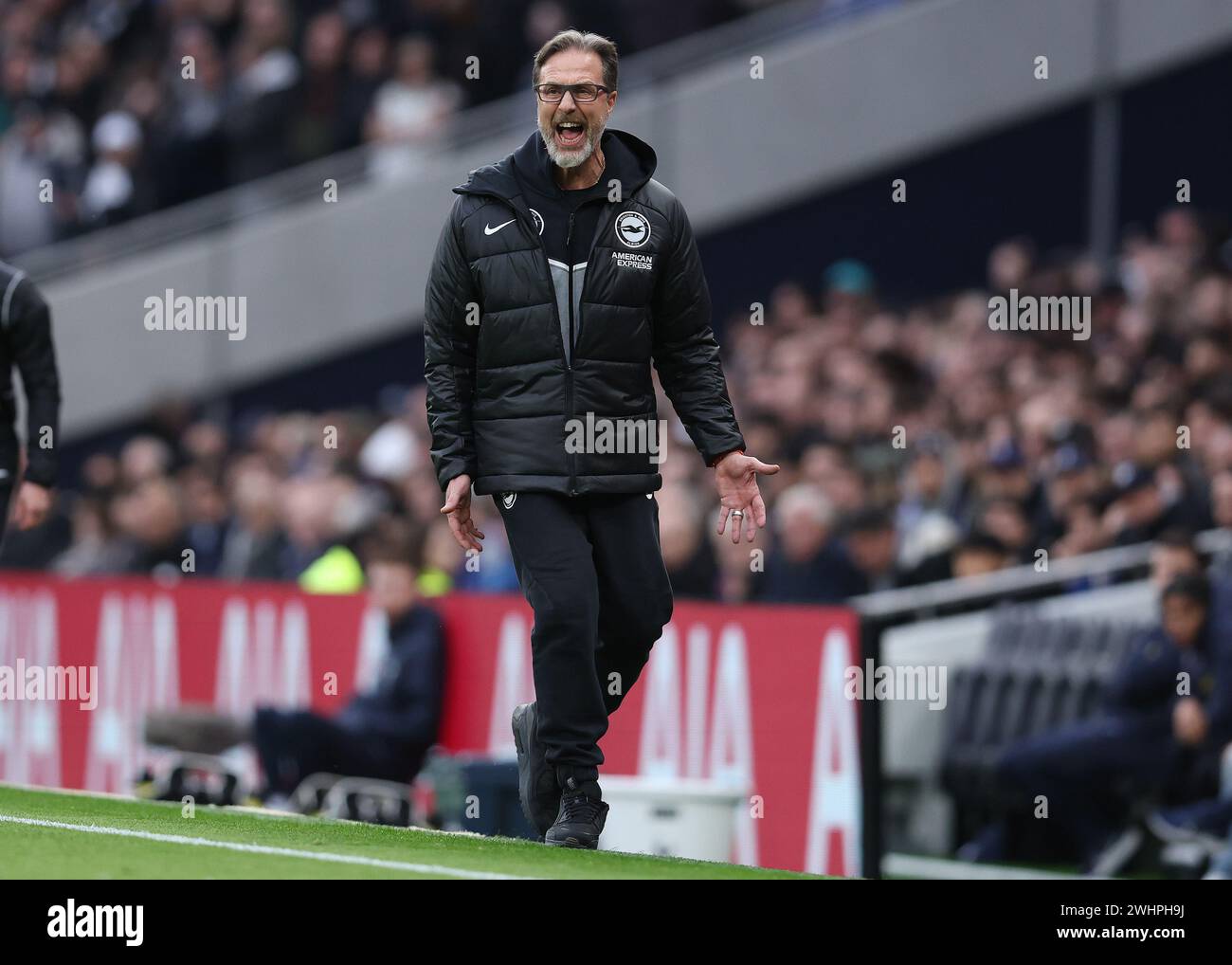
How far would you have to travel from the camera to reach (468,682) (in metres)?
12.1

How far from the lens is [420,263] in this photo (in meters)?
18.2

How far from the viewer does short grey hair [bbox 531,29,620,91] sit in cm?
711

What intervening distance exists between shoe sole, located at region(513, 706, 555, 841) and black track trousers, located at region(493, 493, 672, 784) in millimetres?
197

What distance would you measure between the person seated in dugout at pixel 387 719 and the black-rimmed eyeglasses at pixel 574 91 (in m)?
5.40

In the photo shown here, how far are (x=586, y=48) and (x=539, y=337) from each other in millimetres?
864

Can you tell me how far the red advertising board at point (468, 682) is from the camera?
1083 centimetres

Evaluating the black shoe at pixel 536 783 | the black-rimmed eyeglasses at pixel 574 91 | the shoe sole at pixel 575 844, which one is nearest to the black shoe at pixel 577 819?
the shoe sole at pixel 575 844

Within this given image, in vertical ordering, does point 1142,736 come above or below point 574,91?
below

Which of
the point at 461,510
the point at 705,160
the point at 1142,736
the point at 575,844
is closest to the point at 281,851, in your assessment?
the point at 575,844

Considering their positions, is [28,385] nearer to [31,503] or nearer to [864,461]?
[31,503]

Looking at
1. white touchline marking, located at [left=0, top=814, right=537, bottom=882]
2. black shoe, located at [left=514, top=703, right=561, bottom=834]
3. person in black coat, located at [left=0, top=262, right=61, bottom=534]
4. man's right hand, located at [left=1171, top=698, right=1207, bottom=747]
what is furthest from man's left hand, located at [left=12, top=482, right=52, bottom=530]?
man's right hand, located at [left=1171, top=698, right=1207, bottom=747]

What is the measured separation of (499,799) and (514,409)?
3.53 metres

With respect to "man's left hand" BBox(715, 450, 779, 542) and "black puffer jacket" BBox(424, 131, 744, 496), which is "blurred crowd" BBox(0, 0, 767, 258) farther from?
"man's left hand" BBox(715, 450, 779, 542)
